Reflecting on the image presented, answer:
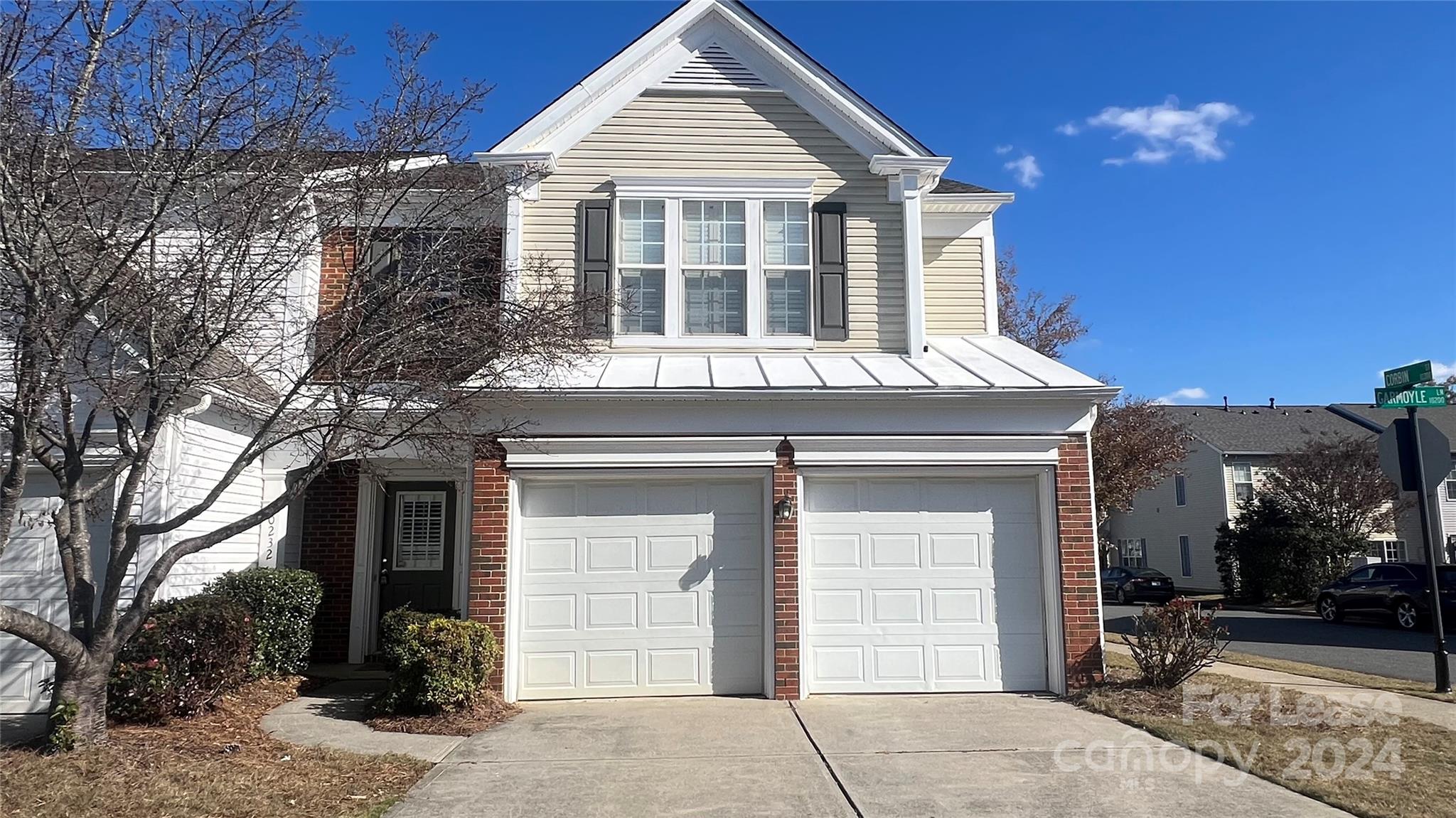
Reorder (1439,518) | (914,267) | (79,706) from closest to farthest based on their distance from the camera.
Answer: (79,706), (914,267), (1439,518)

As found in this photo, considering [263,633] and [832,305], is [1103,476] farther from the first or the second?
[263,633]

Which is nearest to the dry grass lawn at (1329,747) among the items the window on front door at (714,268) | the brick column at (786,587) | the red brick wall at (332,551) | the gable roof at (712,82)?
the brick column at (786,587)

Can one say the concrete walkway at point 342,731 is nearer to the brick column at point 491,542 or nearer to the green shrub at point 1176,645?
the brick column at point 491,542

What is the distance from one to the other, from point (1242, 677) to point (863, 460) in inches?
217

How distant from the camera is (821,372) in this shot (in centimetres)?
995

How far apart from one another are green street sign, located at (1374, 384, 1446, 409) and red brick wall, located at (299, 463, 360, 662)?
12.6 m

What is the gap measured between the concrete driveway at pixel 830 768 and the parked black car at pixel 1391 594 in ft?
47.3

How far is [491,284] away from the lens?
977cm

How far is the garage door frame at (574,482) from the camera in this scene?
8.98 meters

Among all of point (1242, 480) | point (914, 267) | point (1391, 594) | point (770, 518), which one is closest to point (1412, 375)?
point (914, 267)

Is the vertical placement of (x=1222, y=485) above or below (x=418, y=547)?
above

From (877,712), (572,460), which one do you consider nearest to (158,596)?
(572,460)

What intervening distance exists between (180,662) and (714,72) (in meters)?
8.73

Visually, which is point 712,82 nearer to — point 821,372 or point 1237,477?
point 821,372
